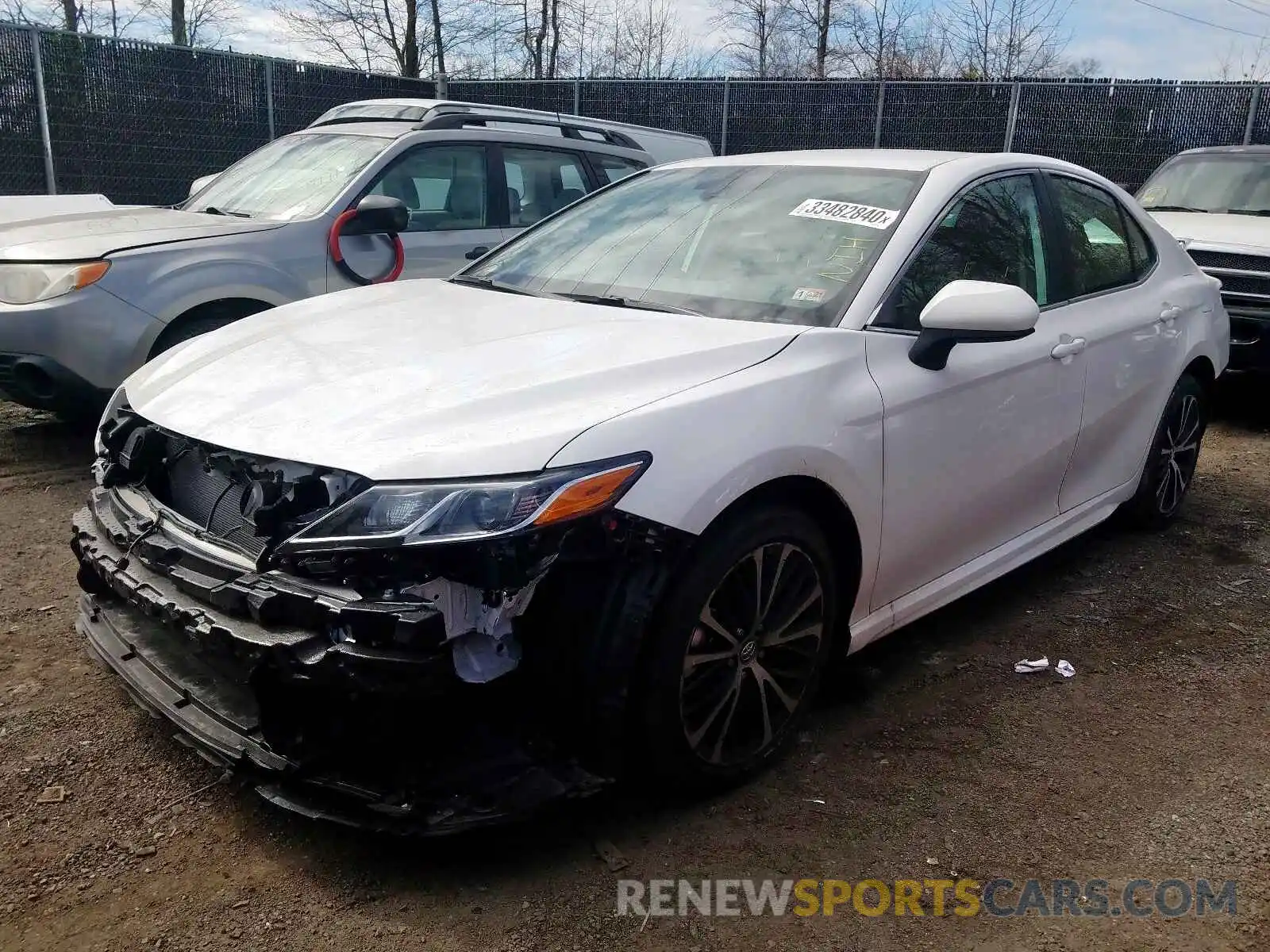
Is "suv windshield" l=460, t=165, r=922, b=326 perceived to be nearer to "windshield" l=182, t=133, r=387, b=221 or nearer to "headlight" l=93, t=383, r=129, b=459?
"headlight" l=93, t=383, r=129, b=459

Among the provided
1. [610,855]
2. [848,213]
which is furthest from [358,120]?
[610,855]

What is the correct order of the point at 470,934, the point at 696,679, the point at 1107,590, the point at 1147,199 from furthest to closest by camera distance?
the point at 1147,199
the point at 1107,590
the point at 696,679
the point at 470,934

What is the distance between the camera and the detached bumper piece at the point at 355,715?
6.89ft

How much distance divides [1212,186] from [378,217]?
6769mm

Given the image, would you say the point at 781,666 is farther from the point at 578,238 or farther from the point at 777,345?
the point at 578,238

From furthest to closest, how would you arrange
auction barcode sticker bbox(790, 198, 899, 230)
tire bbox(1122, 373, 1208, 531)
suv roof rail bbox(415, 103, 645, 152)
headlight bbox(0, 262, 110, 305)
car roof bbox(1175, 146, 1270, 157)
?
car roof bbox(1175, 146, 1270, 157) < suv roof rail bbox(415, 103, 645, 152) < headlight bbox(0, 262, 110, 305) < tire bbox(1122, 373, 1208, 531) < auction barcode sticker bbox(790, 198, 899, 230)

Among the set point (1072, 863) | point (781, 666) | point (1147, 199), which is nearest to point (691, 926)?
point (781, 666)

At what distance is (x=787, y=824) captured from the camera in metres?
2.61

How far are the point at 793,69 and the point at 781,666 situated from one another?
26821mm

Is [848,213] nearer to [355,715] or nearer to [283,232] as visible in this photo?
[355,715]

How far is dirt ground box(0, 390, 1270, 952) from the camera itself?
2.24 metres

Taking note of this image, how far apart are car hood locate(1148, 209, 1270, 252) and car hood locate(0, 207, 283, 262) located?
598cm

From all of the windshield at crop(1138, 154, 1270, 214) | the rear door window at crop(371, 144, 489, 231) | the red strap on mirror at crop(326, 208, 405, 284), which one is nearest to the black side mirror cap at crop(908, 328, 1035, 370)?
the red strap on mirror at crop(326, 208, 405, 284)

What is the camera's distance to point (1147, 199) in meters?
8.66
